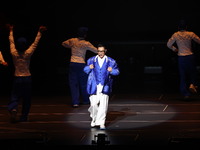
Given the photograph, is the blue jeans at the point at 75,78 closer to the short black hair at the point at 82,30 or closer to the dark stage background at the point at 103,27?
the short black hair at the point at 82,30

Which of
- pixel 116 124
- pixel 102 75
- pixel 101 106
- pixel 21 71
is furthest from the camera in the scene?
pixel 21 71

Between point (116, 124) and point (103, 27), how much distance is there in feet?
31.5

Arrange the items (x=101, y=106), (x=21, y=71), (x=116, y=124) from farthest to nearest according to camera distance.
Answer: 1. (x=21, y=71)
2. (x=116, y=124)
3. (x=101, y=106)

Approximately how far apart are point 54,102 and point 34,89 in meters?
3.03

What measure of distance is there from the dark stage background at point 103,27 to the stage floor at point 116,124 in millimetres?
4573

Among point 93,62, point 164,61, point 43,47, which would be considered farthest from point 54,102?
point 164,61

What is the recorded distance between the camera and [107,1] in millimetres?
18906

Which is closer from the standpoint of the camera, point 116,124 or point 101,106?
point 101,106

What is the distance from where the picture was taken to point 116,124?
33.0 ft

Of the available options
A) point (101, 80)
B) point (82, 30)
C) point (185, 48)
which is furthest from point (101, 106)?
point (185, 48)

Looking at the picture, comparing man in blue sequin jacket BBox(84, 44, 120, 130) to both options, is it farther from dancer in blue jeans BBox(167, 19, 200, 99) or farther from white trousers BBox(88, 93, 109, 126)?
dancer in blue jeans BBox(167, 19, 200, 99)

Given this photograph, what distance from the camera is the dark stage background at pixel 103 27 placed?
18.4 m

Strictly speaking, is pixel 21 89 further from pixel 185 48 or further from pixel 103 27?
pixel 103 27

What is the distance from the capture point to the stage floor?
26.6 feet
